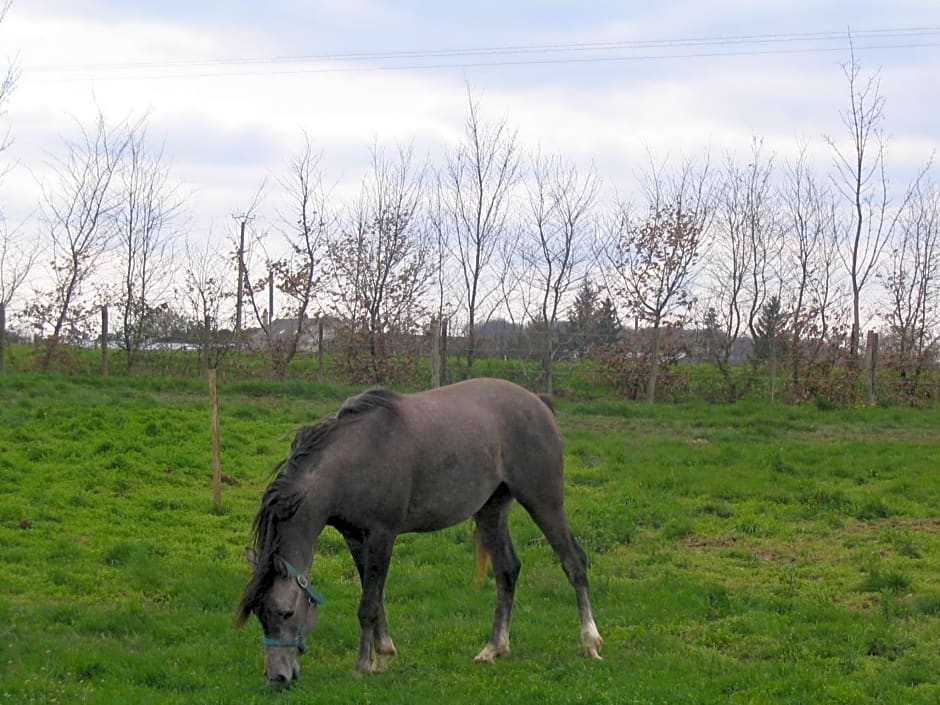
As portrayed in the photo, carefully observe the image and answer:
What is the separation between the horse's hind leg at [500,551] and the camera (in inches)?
266

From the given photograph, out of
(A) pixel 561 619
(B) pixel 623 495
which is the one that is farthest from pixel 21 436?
(A) pixel 561 619

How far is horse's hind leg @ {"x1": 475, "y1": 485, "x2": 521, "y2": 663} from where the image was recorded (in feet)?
22.1

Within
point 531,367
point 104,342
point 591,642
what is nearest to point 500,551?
point 591,642

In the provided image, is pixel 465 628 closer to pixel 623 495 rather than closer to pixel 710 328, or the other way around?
pixel 623 495

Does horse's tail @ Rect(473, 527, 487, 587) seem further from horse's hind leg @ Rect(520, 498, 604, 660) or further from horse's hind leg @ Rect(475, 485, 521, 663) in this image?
horse's hind leg @ Rect(520, 498, 604, 660)

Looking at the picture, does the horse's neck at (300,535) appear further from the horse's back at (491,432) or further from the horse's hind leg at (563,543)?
the horse's hind leg at (563,543)

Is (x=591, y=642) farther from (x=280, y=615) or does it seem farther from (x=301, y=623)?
(x=280, y=615)

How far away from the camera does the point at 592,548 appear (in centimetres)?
977

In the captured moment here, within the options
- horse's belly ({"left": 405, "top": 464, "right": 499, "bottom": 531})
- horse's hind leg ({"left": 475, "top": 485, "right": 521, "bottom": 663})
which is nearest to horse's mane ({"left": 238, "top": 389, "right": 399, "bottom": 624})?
horse's belly ({"left": 405, "top": 464, "right": 499, "bottom": 531})

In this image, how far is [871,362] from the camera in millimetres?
18875

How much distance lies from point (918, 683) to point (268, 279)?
766 inches

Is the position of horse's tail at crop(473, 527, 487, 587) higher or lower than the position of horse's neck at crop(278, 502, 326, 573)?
lower

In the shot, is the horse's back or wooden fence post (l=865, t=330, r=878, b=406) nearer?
the horse's back

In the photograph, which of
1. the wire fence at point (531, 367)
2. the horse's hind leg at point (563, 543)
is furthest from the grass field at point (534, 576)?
the wire fence at point (531, 367)
